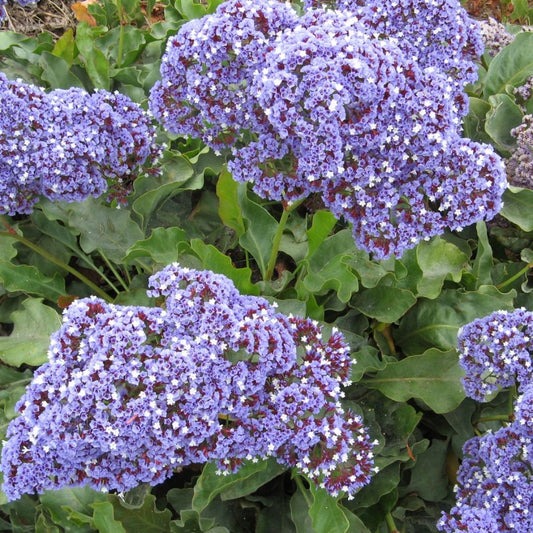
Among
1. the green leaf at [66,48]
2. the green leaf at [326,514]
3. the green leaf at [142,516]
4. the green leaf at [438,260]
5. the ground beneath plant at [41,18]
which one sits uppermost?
the green leaf at [66,48]

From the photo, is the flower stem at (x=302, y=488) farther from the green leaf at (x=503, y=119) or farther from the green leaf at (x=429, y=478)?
the green leaf at (x=503, y=119)

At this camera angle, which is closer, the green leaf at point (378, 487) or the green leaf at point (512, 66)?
the green leaf at point (378, 487)

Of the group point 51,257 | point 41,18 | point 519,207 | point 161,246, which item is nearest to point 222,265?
point 161,246

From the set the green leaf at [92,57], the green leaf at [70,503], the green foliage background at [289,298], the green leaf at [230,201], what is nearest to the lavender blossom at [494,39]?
the green foliage background at [289,298]

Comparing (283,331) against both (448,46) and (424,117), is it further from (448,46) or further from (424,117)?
(448,46)

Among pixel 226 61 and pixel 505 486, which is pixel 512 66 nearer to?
pixel 226 61

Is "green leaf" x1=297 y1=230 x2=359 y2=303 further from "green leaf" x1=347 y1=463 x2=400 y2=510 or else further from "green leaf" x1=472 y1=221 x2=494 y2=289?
"green leaf" x1=347 y1=463 x2=400 y2=510

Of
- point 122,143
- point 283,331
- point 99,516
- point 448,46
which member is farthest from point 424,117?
point 99,516
